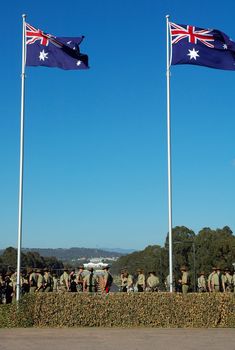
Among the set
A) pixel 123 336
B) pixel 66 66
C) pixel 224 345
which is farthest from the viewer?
→ pixel 66 66

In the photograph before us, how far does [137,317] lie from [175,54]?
26.3 feet

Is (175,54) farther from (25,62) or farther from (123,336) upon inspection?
(123,336)

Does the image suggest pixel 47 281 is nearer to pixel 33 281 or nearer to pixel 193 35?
pixel 33 281

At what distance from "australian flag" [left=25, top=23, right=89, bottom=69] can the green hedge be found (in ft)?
22.8

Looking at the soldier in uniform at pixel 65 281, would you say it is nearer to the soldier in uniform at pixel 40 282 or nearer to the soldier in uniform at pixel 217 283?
the soldier in uniform at pixel 40 282

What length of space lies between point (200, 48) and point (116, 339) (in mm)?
9200

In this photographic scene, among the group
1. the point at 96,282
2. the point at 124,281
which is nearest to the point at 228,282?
the point at 124,281

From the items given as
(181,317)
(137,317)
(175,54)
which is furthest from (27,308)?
(175,54)

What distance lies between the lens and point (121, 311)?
1536 centimetres

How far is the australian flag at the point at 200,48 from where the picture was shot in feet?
56.9

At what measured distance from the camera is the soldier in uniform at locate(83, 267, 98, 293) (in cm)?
2169

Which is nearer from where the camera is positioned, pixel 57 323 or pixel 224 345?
pixel 224 345

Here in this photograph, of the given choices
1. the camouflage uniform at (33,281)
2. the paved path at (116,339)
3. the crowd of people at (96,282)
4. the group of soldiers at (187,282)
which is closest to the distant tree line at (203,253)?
the crowd of people at (96,282)

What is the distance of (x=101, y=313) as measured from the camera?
15320 mm
